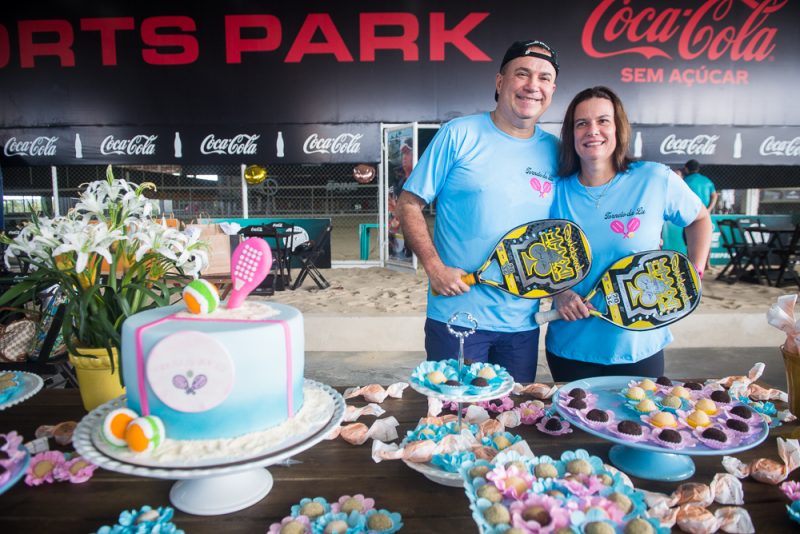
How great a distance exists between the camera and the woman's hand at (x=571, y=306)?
1.77 m

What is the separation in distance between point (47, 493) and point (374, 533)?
0.69m

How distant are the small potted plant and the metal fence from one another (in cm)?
701

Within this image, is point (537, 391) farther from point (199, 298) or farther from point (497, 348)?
point (199, 298)

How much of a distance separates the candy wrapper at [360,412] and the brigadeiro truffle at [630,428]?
0.62m

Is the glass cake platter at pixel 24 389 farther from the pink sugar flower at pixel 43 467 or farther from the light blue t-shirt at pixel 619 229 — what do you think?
the light blue t-shirt at pixel 619 229

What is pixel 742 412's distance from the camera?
1179 millimetres

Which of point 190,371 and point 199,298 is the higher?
point 199,298

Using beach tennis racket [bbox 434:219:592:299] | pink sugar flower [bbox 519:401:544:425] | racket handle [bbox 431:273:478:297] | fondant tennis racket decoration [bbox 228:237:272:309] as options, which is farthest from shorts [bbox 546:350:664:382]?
fondant tennis racket decoration [bbox 228:237:272:309]

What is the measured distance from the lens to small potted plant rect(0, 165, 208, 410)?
51.8 inches

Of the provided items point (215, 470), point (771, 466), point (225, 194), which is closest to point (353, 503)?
point (215, 470)

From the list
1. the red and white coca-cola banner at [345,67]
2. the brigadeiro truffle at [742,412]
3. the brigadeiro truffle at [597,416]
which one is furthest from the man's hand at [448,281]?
the red and white coca-cola banner at [345,67]

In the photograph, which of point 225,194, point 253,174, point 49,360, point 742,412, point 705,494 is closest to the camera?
point 705,494

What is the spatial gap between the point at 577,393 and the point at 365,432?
0.53 meters

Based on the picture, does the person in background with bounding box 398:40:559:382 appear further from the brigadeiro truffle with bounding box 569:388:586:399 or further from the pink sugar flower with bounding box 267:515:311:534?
the pink sugar flower with bounding box 267:515:311:534
